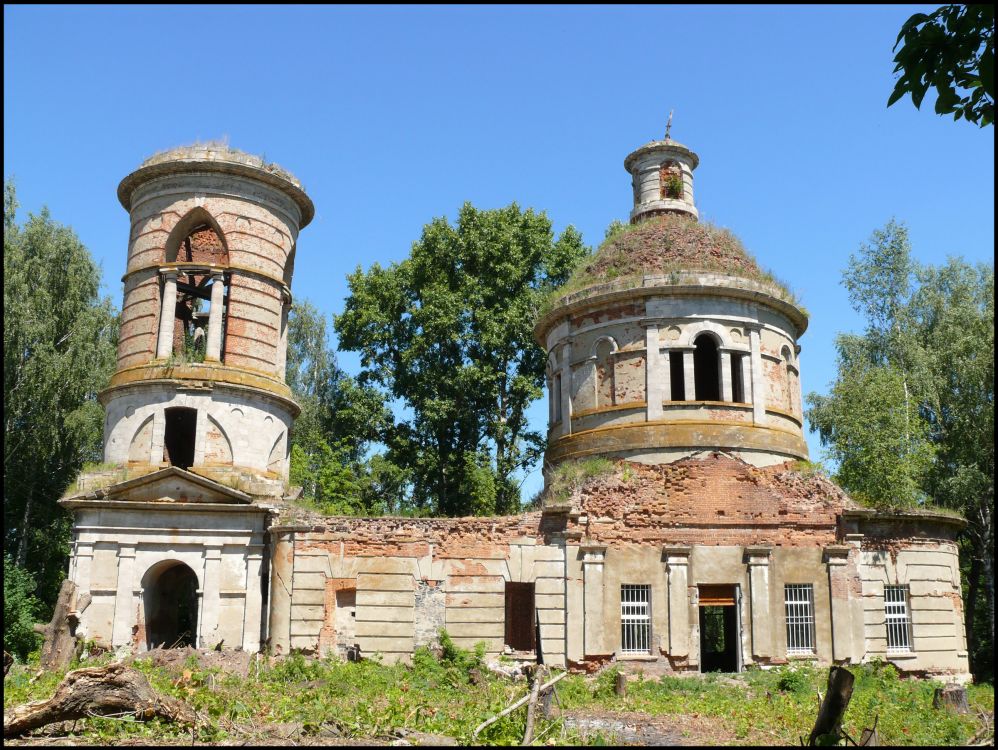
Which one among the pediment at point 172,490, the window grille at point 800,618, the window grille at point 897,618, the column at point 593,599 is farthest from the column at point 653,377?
the pediment at point 172,490

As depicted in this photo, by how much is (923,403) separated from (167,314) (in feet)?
79.2

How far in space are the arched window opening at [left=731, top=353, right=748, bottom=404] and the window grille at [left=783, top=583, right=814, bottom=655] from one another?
4540 millimetres

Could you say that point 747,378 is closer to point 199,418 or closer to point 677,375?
point 677,375

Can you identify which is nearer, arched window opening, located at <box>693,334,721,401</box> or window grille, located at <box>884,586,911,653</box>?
window grille, located at <box>884,586,911,653</box>

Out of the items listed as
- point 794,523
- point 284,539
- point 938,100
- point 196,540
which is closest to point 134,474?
point 196,540

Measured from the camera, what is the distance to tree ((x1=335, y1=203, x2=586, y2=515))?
99.4 ft

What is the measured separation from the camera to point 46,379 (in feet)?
91.8

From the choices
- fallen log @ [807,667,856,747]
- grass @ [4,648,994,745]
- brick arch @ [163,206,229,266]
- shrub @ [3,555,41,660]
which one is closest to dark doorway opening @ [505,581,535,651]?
grass @ [4,648,994,745]

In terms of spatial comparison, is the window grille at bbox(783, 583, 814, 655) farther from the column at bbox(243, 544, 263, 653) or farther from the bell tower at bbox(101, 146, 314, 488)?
the bell tower at bbox(101, 146, 314, 488)

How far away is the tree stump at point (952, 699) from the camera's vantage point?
14531 millimetres

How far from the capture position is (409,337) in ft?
104

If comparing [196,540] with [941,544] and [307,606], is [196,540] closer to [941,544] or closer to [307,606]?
[307,606]

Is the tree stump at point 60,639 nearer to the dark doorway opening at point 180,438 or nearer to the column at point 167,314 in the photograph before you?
the dark doorway opening at point 180,438

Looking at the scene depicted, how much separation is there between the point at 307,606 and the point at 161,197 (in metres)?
10.6
